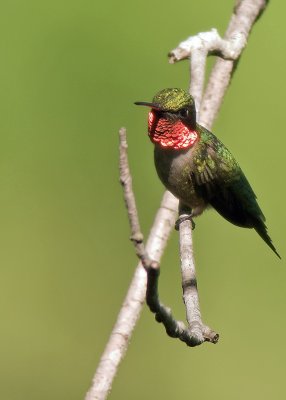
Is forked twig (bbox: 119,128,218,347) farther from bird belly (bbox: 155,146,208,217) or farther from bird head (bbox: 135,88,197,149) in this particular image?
bird belly (bbox: 155,146,208,217)

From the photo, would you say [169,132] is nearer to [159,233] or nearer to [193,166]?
[193,166]

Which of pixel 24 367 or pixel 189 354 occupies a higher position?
pixel 189 354

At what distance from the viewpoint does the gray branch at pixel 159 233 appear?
9.93ft

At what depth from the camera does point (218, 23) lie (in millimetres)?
5734

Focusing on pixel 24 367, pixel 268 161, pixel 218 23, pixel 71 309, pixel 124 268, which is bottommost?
pixel 24 367

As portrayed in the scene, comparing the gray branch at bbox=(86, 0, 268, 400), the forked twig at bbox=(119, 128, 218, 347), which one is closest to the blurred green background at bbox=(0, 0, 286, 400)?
the gray branch at bbox=(86, 0, 268, 400)

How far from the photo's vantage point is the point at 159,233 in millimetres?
3652

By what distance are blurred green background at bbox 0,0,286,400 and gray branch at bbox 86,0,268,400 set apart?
102 cm

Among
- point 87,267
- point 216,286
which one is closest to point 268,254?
point 216,286

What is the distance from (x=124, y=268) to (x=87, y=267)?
0.28 m

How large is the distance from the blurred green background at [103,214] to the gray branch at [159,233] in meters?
1.02

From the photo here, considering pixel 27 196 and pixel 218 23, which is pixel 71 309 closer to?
pixel 27 196

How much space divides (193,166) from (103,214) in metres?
1.67

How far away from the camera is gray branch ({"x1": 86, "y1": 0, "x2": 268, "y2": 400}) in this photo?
3.03 meters
